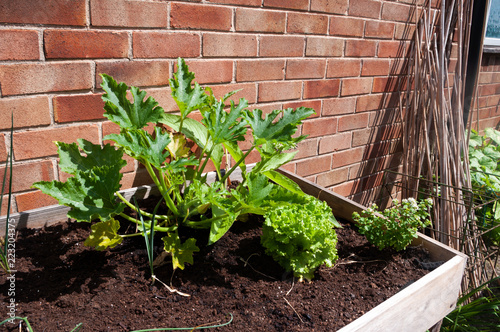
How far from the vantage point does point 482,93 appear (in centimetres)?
339

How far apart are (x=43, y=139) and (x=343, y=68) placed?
1.58 meters

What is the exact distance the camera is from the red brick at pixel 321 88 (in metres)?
2.05

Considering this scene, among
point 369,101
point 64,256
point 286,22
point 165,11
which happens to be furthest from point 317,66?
point 64,256

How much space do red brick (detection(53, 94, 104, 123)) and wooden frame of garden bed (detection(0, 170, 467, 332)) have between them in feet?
1.03

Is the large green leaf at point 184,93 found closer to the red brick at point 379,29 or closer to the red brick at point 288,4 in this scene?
the red brick at point 288,4

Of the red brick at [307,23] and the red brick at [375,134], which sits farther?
the red brick at [375,134]

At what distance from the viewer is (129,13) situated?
1385mm

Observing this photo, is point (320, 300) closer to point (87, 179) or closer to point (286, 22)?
point (87, 179)

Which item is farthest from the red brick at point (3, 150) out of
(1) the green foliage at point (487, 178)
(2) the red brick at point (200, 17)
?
(1) the green foliage at point (487, 178)

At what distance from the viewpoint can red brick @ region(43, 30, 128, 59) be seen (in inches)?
49.4

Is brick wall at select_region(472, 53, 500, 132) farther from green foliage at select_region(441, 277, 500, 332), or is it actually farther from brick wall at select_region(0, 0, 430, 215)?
green foliage at select_region(441, 277, 500, 332)

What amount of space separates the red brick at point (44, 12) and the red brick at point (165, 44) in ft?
0.68

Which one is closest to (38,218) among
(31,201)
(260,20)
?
(31,201)

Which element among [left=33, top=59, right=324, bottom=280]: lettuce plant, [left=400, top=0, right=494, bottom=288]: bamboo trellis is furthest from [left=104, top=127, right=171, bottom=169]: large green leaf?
[left=400, top=0, right=494, bottom=288]: bamboo trellis
